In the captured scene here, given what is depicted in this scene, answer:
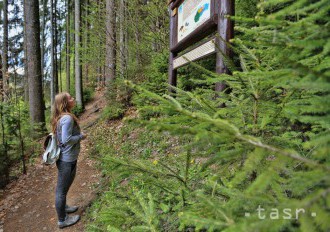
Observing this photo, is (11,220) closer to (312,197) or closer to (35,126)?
(35,126)

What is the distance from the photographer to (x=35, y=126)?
8.47 m

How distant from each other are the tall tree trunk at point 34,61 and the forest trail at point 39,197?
277 centimetres

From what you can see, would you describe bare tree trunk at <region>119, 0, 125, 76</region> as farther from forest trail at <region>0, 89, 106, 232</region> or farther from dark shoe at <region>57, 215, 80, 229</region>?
dark shoe at <region>57, 215, 80, 229</region>

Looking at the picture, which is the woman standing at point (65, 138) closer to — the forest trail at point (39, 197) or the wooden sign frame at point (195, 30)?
the forest trail at point (39, 197)

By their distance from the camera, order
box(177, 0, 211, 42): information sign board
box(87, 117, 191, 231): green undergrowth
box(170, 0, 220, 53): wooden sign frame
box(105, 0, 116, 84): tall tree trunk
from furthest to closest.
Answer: box(105, 0, 116, 84): tall tree trunk, box(177, 0, 211, 42): information sign board, box(170, 0, 220, 53): wooden sign frame, box(87, 117, 191, 231): green undergrowth

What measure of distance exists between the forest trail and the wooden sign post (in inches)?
115

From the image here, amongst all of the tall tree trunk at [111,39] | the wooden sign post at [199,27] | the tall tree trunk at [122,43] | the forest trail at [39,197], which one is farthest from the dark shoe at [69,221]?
the tall tree trunk at [111,39]

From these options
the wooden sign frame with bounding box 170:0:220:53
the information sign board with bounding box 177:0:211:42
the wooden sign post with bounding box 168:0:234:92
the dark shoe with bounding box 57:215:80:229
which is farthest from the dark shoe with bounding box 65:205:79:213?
the information sign board with bounding box 177:0:211:42

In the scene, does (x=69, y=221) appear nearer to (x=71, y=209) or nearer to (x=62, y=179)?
(x=71, y=209)

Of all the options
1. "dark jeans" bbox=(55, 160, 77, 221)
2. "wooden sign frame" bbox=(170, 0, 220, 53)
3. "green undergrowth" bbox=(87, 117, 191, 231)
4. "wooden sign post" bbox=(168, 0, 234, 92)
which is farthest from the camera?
"dark jeans" bbox=(55, 160, 77, 221)

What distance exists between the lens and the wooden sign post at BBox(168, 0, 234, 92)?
8.32 feet

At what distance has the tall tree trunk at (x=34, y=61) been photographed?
889 centimetres

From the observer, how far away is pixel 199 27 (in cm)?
310

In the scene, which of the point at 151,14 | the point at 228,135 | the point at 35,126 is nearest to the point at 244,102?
the point at 228,135
